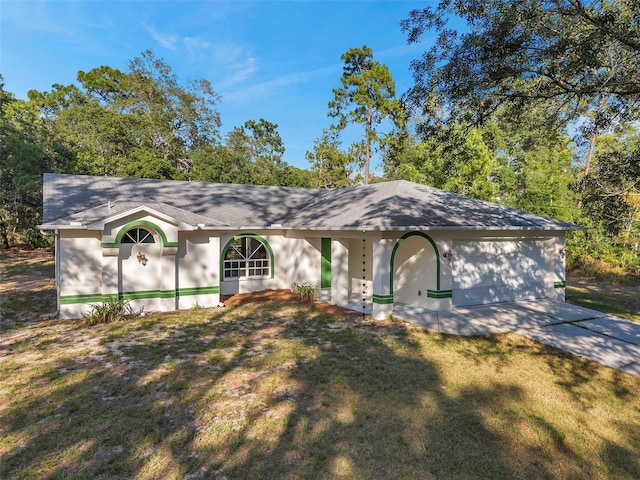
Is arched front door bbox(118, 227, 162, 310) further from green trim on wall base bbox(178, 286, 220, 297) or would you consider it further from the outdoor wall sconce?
green trim on wall base bbox(178, 286, 220, 297)

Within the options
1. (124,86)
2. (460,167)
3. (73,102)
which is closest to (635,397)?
(460,167)

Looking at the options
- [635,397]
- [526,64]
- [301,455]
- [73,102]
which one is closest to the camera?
[301,455]

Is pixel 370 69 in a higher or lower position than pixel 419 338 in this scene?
higher

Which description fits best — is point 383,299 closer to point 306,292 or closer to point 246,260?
point 306,292

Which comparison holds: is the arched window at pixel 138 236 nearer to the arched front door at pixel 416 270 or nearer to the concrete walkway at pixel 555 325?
the arched front door at pixel 416 270

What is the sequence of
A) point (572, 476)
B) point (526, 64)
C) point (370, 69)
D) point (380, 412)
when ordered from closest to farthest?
point (572, 476) → point (380, 412) → point (526, 64) → point (370, 69)

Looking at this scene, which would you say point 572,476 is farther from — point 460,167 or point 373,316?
point 460,167

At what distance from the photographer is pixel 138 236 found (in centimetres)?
1102

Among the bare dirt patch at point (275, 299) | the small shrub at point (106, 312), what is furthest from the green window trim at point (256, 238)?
the small shrub at point (106, 312)

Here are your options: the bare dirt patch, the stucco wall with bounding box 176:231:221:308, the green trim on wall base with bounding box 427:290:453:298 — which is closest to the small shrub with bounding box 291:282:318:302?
the bare dirt patch

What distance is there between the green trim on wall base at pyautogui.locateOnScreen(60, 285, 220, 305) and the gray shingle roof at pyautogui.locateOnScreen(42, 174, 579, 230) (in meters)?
2.13

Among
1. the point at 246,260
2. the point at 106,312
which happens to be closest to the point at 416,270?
the point at 246,260

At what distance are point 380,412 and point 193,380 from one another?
10.8 ft

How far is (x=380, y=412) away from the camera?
17.9ft
